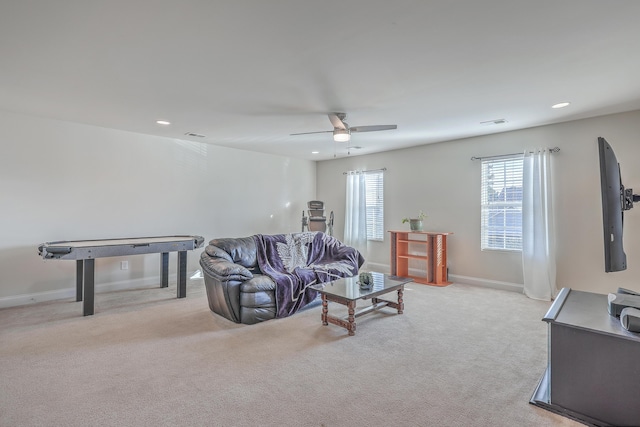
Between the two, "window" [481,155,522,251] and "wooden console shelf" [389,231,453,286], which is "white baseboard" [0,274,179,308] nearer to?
"wooden console shelf" [389,231,453,286]

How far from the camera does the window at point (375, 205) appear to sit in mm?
6543

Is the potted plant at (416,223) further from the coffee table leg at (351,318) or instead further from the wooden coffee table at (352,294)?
the coffee table leg at (351,318)

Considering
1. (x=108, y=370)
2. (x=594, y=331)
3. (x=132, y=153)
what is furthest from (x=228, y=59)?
(x=132, y=153)

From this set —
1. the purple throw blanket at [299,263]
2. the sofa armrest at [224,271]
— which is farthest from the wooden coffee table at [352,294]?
the sofa armrest at [224,271]

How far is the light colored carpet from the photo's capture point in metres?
1.91

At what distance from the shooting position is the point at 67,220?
4383 millimetres

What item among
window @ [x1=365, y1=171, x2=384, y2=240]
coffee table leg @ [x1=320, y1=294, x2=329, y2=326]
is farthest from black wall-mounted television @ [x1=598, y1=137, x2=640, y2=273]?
window @ [x1=365, y1=171, x2=384, y2=240]

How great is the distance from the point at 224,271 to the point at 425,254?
3638 millimetres

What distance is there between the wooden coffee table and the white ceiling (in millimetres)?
2007

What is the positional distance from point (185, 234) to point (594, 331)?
5327 mm

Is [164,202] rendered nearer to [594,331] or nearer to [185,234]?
[185,234]

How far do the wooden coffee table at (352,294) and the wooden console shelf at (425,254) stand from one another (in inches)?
63.3

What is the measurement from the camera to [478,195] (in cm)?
515

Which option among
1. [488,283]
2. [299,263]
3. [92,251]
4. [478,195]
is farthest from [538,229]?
[92,251]
